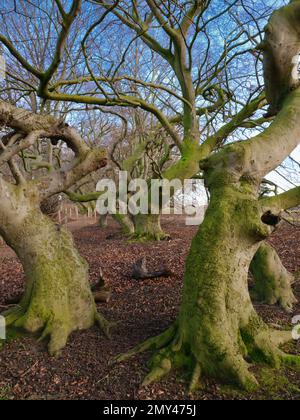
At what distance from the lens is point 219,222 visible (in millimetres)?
3543

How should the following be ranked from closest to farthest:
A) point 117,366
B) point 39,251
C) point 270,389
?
point 270,389 → point 117,366 → point 39,251

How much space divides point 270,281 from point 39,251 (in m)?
3.30

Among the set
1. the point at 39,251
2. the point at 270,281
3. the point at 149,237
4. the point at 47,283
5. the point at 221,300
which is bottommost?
the point at 149,237

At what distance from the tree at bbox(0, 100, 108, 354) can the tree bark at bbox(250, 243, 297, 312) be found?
7.91 feet

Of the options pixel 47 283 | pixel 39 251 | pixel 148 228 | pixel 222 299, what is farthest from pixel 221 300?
pixel 148 228

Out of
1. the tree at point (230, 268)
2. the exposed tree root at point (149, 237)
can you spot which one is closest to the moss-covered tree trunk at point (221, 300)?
the tree at point (230, 268)

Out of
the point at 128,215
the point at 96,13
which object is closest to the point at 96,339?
the point at 96,13

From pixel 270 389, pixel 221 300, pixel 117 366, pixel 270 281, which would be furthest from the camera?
pixel 270 281

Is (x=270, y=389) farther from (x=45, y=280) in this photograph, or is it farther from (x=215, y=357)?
(x=45, y=280)

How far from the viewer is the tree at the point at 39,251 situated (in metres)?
4.23

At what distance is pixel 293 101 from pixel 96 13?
8283mm

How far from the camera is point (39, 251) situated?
14.5 feet

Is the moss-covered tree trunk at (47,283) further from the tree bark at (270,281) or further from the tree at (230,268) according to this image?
the tree bark at (270,281)

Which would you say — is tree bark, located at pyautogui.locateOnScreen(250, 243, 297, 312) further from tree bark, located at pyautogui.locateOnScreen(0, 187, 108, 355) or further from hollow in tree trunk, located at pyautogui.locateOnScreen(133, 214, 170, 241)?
hollow in tree trunk, located at pyautogui.locateOnScreen(133, 214, 170, 241)
